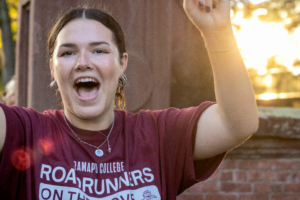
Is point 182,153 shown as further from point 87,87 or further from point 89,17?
point 89,17

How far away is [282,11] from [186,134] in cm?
488

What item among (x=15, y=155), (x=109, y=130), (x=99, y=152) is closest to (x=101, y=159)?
(x=99, y=152)

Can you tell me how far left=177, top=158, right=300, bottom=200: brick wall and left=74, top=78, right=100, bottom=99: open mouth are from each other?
127cm

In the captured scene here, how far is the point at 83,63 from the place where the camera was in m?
1.34

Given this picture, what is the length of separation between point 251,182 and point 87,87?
63.1 inches

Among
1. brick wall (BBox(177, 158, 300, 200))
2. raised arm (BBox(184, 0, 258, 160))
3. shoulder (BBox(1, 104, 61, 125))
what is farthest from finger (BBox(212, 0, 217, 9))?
brick wall (BBox(177, 158, 300, 200))

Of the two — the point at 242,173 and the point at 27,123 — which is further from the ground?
the point at 27,123

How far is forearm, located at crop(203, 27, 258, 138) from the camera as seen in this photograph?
1130 mm

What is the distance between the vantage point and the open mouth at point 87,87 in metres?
1.38

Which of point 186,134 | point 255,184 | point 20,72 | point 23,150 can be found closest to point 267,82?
point 255,184

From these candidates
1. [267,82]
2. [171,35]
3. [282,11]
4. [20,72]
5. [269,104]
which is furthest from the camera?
[267,82]

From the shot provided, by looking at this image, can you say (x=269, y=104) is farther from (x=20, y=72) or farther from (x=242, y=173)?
(x=20, y=72)

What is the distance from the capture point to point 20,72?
268cm

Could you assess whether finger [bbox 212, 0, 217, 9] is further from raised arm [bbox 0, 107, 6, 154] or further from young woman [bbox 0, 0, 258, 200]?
raised arm [bbox 0, 107, 6, 154]
